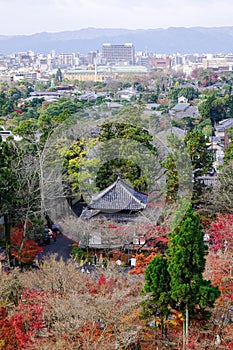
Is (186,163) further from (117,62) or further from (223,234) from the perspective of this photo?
(117,62)

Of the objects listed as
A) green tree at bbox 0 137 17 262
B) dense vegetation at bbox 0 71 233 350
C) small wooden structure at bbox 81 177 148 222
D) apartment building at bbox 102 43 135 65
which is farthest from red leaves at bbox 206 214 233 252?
apartment building at bbox 102 43 135 65

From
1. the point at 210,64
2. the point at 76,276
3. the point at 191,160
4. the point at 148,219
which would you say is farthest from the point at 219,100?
the point at 210,64

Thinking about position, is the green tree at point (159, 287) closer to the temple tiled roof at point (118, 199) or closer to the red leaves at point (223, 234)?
the red leaves at point (223, 234)

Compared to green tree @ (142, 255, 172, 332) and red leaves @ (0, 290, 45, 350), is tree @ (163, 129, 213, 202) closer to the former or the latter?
green tree @ (142, 255, 172, 332)

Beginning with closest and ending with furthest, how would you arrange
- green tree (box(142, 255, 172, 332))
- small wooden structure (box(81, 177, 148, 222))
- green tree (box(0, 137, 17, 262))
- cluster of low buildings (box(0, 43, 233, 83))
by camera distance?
green tree (box(142, 255, 172, 332)), green tree (box(0, 137, 17, 262)), small wooden structure (box(81, 177, 148, 222)), cluster of low buildings (box(0, 43, 233, 83))

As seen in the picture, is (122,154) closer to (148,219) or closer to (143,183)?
(143,183)
